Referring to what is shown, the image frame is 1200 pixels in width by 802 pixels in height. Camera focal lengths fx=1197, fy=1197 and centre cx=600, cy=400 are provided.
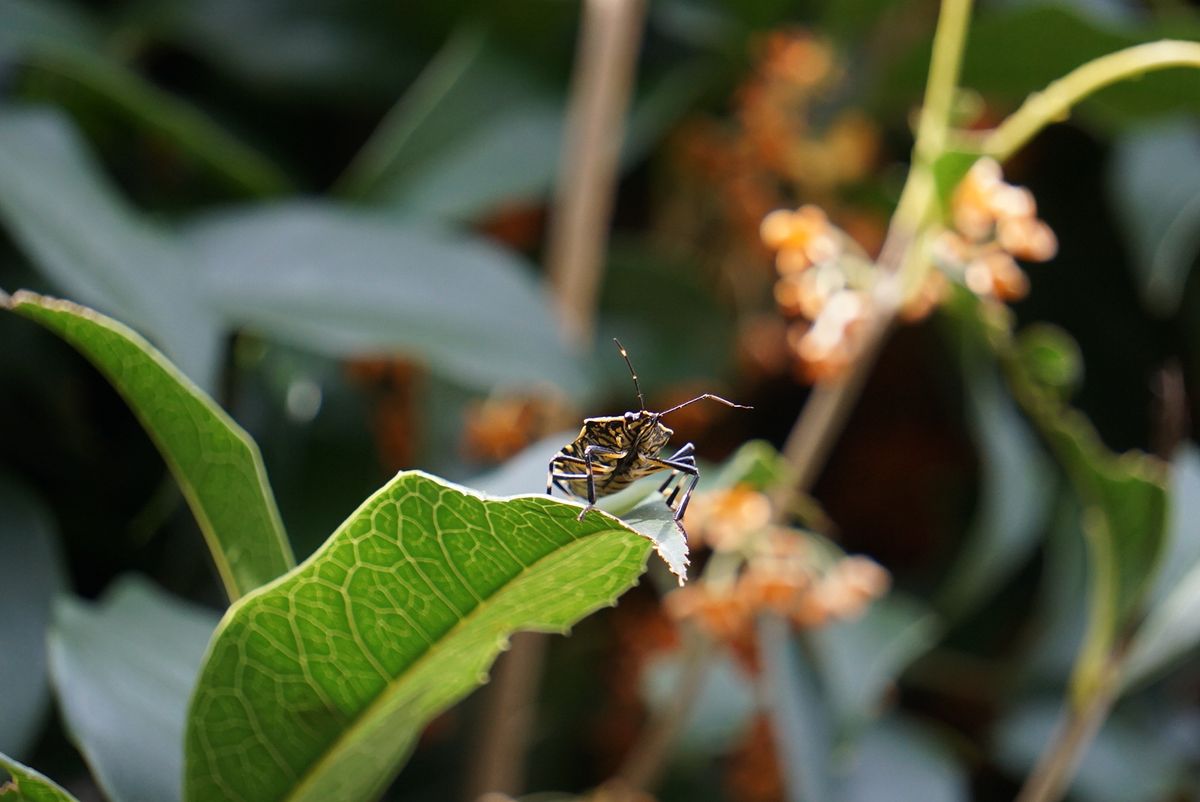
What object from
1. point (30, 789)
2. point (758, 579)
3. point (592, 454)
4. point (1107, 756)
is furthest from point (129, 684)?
point (1107, 756)

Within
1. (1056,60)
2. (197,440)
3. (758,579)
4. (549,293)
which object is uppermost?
(1056,60)

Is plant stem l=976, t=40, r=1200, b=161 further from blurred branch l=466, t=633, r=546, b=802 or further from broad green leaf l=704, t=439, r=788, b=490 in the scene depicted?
blurred branch l=466, t=633, r=546, b=802

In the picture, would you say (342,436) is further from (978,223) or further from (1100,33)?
(1100,33)

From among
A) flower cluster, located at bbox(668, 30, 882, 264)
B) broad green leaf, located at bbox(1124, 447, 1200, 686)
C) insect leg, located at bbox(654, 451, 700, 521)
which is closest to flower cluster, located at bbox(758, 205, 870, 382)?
insect leg, located at bbox(654, 451, 700, 521)

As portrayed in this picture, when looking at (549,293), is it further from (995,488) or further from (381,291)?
(995,488)

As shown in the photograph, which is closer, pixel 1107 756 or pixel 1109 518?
pixel 1109 518

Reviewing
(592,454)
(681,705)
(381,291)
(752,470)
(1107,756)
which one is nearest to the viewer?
(592,454)

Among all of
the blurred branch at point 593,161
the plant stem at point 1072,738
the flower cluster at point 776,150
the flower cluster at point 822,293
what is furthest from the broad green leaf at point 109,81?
the plant stem at point 1072,738

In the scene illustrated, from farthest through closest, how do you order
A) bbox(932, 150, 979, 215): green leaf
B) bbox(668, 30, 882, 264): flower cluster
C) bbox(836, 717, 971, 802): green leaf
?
bbox(668, 30, 882, 264): flower cluster → bbox(836, 717, 971, 802): green leaf → bbox(932, 150, 979, 215): green leaf
